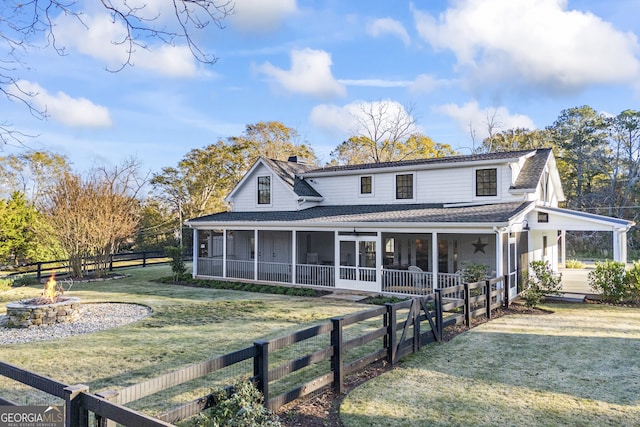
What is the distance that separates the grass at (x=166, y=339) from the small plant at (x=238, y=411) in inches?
70.7

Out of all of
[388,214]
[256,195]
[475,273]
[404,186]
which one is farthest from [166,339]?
[256,195]

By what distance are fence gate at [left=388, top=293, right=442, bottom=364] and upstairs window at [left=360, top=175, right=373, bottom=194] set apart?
36.8 feet

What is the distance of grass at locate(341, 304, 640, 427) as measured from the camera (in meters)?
5.19

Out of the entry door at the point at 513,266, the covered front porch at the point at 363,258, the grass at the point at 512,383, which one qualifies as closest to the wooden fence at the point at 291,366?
the grass at the point at 512,383

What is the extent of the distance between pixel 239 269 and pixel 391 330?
45.3 ft

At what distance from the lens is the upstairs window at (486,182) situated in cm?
1653

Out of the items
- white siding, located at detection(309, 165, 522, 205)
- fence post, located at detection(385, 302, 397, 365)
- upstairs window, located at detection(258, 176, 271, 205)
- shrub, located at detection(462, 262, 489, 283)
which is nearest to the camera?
fence post, located at detection(385, 302, 397, 365)

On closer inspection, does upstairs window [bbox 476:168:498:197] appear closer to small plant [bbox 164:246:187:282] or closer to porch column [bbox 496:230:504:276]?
porch column [bbox 496:230:504:276]

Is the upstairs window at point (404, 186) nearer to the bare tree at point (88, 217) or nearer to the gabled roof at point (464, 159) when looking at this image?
the gabled roof at point (464, 159)

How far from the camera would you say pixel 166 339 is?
9312 millimetres

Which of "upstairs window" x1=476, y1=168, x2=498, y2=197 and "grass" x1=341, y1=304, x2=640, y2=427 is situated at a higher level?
"upstairs window" x1=476, y1=168, x2=498, y2=197

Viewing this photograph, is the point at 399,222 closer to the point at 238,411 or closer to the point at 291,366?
the point at 291,366

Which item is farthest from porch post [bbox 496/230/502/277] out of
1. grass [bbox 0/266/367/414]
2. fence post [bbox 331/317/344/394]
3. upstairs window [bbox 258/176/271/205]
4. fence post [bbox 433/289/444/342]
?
upstairs window [bbox 258/176/271/205]

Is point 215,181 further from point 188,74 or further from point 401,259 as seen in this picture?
point 188,74
